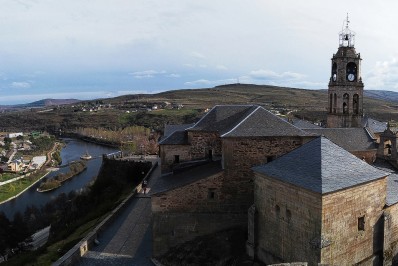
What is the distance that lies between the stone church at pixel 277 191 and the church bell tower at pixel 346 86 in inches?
→ 298

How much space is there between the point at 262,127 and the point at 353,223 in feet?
19.3

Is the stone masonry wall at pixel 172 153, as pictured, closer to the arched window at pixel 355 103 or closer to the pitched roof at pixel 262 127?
the pitched roof at pixel 262 127

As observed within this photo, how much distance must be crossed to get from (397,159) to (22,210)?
46.2 metres

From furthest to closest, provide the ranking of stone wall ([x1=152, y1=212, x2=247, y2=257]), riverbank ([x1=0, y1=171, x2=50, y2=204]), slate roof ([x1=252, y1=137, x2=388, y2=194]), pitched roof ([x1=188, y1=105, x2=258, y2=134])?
riverbank ([x1=0, y1=171, x2=50, y2=204]) < pitched roof ([x1=188, y1=105, x2=258, y2=134]) < stone wall ([x1=152, y1=212, x2=247, y2=257]) < slate roof ([x1=252, y1=137, x2=388, y2=194])

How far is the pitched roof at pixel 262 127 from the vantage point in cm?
1650

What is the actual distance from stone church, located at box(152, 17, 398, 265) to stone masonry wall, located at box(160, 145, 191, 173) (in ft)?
0.17

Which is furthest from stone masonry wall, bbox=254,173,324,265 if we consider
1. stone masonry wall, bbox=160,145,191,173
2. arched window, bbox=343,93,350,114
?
arched window, bbox=343,93,350,114

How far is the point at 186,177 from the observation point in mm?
17672

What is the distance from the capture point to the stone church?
38.8ft

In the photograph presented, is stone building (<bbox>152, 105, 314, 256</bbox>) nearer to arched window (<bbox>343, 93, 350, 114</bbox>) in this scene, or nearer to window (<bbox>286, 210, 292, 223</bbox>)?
window (<bbox>286, 210, 292, 223</bbox>)

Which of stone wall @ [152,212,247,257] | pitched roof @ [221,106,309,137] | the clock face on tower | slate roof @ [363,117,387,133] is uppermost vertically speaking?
the clock face on tower

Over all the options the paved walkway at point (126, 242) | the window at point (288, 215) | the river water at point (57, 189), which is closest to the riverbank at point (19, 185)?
the river water at point (57, 189)

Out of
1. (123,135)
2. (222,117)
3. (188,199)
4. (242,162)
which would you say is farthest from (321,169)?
(123,135)

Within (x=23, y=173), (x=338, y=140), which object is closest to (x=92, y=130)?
(x=23, y=173)
